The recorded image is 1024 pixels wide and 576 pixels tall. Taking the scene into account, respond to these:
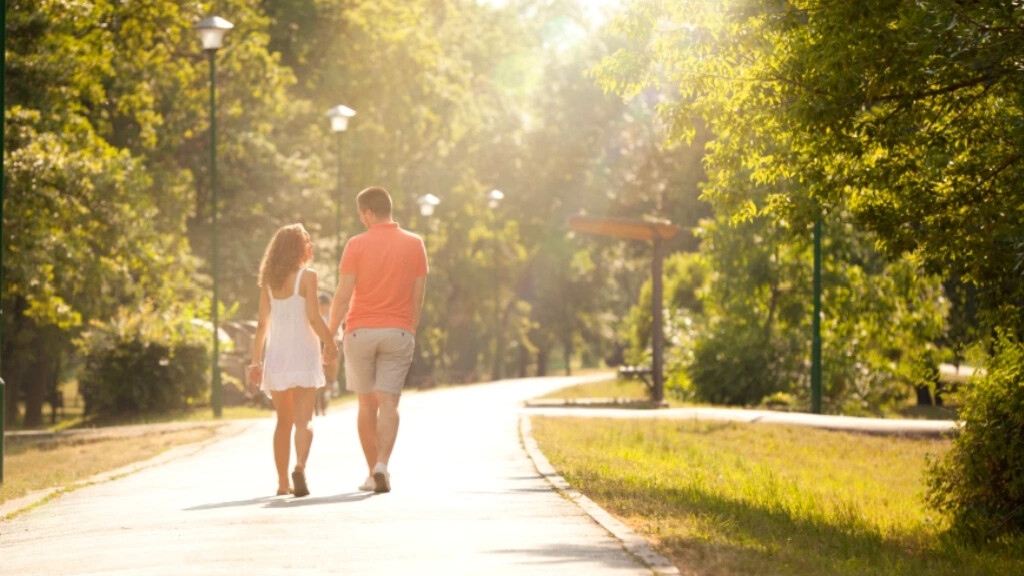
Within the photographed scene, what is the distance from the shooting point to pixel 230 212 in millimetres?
40375

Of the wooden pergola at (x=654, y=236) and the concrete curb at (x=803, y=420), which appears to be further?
the wooden pergola at (x=654, y=236)

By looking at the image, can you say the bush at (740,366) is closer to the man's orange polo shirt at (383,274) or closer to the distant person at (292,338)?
the man's orange polo shirt at (383,274)

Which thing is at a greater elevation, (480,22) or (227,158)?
(480,22)

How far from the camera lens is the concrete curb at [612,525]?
23.2ft

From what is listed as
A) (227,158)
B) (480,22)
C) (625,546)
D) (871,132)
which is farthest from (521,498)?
(480,22)

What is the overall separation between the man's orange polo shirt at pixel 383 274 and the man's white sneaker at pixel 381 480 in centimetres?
102

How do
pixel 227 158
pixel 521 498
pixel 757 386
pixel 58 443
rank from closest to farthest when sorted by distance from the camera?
1. pixel 521 498
2. pixel 58 443
3. pixel 757 386
4. pixel 227 158

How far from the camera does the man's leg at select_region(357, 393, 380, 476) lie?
433 inches

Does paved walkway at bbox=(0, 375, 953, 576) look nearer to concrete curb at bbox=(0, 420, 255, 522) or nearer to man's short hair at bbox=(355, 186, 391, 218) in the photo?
concrete curb at bbox=(0, 420, 255, 522)

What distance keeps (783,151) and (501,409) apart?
13686 mm

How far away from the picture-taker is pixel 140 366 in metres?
30.2

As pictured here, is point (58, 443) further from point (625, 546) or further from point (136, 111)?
point (625, 546)

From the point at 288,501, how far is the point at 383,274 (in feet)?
5.69

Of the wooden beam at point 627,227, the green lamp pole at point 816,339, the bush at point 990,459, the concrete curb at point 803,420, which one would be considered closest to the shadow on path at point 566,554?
the bush at point 990,459
